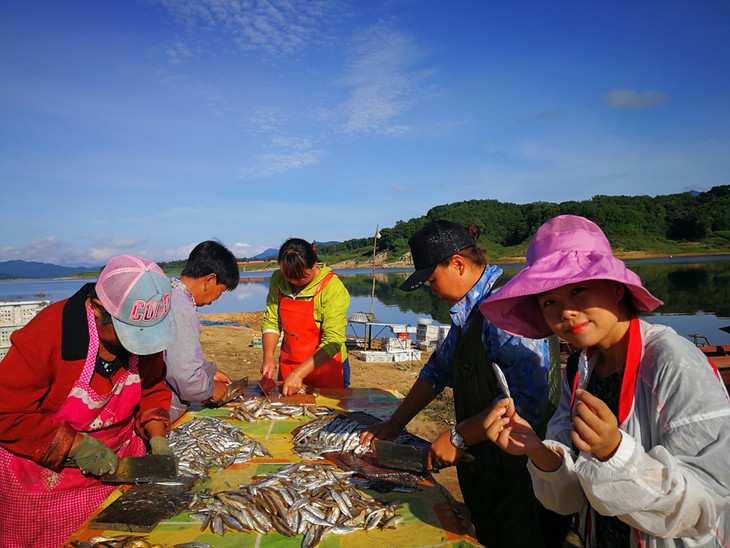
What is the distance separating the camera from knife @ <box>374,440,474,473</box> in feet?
9.25

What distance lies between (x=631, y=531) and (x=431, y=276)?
65.7 inches

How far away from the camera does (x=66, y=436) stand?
256 centimetres

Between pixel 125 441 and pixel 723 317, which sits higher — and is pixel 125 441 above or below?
above

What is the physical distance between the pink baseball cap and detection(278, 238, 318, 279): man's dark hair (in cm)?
211

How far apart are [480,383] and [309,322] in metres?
2.78

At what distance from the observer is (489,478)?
9.21 ft

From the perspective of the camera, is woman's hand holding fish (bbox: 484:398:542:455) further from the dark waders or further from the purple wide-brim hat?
the dark waders

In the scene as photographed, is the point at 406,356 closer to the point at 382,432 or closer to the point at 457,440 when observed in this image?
the point at 382,432

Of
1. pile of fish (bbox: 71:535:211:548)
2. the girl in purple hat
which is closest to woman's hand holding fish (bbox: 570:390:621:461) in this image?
the girl in purple hat

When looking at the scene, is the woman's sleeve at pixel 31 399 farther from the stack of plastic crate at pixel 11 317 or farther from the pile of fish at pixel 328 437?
the stack of plastic crate at pixel 11 317

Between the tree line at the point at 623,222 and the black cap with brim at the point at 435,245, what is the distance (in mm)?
59468

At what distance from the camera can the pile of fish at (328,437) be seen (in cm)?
331

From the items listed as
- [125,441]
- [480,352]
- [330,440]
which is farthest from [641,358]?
[125,441]

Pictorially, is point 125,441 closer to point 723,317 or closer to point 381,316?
point 381,316
